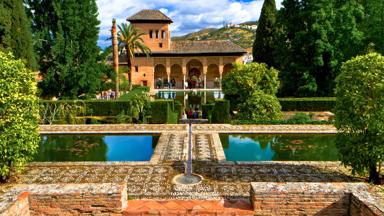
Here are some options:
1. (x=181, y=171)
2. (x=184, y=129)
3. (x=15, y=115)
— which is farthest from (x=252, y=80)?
(x=15, y=115)

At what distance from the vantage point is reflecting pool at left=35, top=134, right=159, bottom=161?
1130cm

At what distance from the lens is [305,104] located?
66.8 feet

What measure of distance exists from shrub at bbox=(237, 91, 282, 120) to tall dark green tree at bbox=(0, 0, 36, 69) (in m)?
13.0

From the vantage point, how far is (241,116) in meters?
17.2

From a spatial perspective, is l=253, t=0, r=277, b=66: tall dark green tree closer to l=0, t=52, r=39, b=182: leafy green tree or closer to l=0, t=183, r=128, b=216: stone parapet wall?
l=0, t=52, r=39, b=182: leafy green tree

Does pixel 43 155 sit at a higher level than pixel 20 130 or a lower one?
lower

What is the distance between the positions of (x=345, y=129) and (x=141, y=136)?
8932mm

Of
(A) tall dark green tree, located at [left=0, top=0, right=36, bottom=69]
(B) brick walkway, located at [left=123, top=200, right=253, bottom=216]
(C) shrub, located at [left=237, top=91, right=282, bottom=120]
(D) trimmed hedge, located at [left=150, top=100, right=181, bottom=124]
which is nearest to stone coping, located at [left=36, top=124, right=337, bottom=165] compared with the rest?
(C) shrub, located at [left=237, top=91, right=282, bottom=120]

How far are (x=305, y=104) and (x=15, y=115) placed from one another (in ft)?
56.5

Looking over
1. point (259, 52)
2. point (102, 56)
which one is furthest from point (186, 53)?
point (102, 56)

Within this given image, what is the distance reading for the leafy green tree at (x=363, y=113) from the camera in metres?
7.13

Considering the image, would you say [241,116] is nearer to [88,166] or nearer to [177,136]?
[177,136]

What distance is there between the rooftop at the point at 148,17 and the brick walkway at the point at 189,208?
125ft

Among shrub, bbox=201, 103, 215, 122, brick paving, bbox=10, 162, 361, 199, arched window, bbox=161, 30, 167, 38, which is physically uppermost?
arched window, bbox=161, 30, 167, 38
